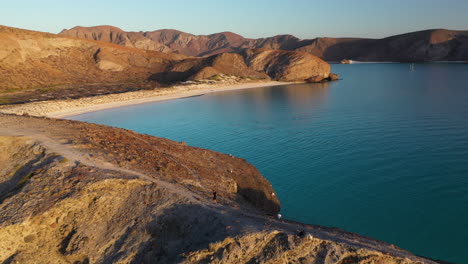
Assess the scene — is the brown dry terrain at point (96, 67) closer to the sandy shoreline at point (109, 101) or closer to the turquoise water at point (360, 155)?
the sandy shoreline at point (109, 101)

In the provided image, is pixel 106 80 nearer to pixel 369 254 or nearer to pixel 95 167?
pixel 95 167

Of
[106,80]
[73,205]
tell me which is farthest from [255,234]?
[106,80]

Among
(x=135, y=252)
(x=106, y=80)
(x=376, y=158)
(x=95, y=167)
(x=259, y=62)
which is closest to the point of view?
(x=135, y=252)

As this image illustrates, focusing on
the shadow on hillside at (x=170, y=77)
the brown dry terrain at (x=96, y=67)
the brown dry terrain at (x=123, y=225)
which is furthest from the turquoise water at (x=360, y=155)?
the shadow on hillside at (x=170, y=77)

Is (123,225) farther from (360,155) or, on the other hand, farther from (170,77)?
(170,77)

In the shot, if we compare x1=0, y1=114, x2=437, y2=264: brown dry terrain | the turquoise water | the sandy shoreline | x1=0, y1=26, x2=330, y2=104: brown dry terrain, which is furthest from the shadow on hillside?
x1=0, y1=114, x2=437, y2=264: brown dry terrain
